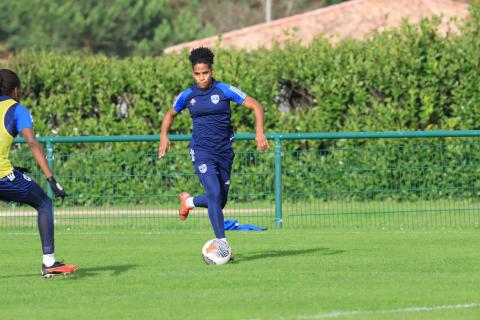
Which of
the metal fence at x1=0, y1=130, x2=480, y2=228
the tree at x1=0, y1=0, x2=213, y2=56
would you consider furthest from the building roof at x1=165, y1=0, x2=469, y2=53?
the tree at x1=0, y1=0, x2=213, y2=56

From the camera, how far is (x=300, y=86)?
966 inches

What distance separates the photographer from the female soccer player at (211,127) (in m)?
13.2

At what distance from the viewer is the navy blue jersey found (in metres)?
13.3

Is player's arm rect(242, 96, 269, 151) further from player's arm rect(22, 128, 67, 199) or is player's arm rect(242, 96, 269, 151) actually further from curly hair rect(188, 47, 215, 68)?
player's arm rect(22, 128, 67, 199)

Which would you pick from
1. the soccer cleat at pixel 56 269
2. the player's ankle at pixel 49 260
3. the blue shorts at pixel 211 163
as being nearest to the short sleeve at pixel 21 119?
the player's ankle at pixel 49 260

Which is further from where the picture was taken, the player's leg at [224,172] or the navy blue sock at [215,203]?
the player's leg at [224,172]

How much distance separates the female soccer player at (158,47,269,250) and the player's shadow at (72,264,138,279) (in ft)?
3.18

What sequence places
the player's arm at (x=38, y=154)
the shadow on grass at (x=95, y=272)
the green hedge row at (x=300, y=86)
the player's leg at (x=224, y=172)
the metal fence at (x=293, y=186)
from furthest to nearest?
1. the green hedge row at (x=300, y=86)
2. the metal fence at (x=293, y=186)
3. the player's leg at (x=224, y=172)
4. the shadow on grass at (x=95, y=272)
5. the player's arm at (x=38, y=154)

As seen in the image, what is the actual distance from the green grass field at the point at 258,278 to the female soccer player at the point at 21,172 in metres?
0.33

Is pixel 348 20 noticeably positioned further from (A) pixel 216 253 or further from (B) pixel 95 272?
(B) pixel 95 272

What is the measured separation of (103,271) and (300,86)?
12.1 metres

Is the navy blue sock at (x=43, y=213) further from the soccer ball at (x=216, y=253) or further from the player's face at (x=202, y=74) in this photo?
the player's face at (x=202, y=74)

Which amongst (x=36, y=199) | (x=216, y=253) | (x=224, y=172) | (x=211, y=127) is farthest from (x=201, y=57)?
(x=36, y=199)

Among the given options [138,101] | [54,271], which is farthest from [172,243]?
[138,101]
